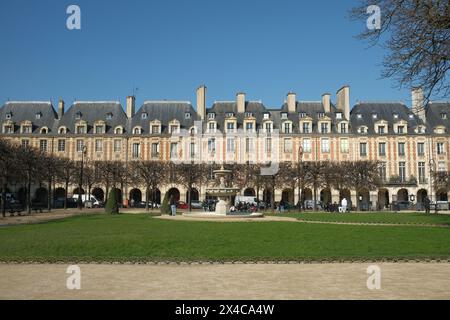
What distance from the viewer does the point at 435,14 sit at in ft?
39.4

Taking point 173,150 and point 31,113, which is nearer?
point 173,150

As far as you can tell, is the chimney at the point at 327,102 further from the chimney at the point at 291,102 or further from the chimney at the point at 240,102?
the chimney at the point at 240,102

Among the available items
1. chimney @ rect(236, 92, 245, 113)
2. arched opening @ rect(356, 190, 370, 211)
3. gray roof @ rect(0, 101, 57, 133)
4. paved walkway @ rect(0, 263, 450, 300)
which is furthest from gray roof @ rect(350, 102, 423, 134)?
paved walkway @ rect(0, 263, 450, 300)

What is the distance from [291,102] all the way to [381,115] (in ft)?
33.0

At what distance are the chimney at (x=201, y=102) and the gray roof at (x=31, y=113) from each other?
53.2ft

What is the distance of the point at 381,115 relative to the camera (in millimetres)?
50750

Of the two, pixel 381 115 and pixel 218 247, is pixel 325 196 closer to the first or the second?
pixel 381 115

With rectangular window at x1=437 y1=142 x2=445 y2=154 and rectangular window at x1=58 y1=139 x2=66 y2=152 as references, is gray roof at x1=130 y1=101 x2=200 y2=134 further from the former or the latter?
rectangular window at x1=437 y1=142 x2=445 y2=154

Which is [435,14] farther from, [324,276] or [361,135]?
[361,135]

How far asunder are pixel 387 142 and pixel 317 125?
7589 mm

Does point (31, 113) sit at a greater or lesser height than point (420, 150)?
greater

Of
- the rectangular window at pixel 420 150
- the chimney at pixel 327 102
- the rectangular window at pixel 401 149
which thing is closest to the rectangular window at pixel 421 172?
the rectangular window at pixel 420 150

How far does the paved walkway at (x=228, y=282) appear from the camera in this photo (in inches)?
252

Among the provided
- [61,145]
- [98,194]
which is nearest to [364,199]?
[98,194]
